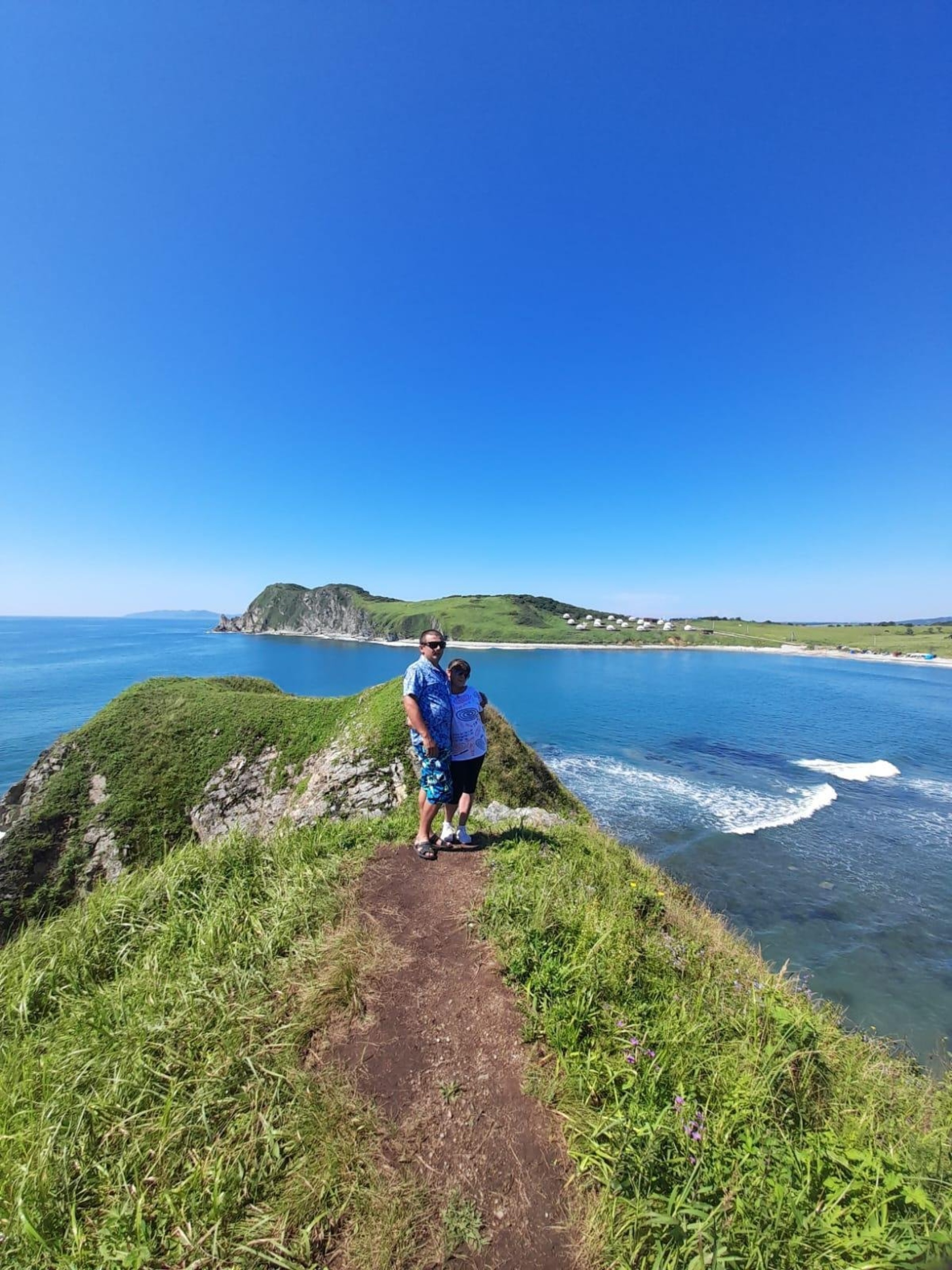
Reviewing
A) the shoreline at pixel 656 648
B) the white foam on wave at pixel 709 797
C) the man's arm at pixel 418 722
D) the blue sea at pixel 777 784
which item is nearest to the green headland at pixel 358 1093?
the man's arm at pixel 418 722

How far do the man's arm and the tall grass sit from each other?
7.47ft

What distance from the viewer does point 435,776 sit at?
7.36 metres

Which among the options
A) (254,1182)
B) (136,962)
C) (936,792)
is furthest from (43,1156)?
(936,792)

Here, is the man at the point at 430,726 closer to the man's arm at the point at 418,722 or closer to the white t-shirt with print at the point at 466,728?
the man's arm at the point at 418,722

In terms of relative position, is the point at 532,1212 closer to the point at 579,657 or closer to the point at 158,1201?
the point at 158,1201

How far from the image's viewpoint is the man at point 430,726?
6.91 metres

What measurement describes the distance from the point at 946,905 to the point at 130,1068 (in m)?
27.2

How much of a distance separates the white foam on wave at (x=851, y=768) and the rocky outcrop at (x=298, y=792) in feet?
115

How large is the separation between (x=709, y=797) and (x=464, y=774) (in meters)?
28.7

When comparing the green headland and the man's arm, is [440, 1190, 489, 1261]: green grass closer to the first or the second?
the green headland

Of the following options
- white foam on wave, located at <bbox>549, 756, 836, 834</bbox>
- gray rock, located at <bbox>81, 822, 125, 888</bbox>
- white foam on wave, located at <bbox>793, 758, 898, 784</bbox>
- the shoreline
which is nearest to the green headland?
gray rock, located at <bbox>81, 822, 125, 888</bbox>

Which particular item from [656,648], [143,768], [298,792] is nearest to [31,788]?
[143,768]

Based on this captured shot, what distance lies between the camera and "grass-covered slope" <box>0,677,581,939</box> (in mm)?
18500

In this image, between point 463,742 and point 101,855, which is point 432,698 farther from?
point 101,855
